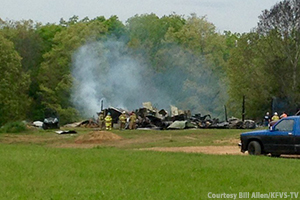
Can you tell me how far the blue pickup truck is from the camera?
2272 cm

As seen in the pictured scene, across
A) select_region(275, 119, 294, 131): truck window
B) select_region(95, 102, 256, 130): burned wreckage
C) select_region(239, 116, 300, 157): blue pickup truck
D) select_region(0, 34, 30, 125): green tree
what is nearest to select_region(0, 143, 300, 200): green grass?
select_region(239, 116, 300, 157): blue pickup truck

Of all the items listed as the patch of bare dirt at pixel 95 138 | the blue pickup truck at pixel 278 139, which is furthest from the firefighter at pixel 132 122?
the blue pickup truck at pixel 278 139

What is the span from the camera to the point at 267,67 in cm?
7106

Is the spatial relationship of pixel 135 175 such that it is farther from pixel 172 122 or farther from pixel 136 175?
pixel 172 122

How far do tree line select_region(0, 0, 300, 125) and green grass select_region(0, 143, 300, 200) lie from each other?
160ft

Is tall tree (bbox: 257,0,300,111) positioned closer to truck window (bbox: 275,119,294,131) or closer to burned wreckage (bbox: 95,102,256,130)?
burned wreckage (bbox: 95,102,256,130)

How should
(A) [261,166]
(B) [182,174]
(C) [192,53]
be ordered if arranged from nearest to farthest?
(B) [182,174] < (A) [261,166] < (C) [192,53]

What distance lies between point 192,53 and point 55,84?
18154mm

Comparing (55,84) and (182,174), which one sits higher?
Answer: (55,84)

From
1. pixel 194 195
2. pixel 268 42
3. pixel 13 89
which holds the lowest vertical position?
pixel 194 195

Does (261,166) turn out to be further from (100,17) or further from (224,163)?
(100,17)

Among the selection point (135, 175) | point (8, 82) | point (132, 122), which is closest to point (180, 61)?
point (8, 82)

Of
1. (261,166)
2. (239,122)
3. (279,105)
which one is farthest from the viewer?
(279,105)

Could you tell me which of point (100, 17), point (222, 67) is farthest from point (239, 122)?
point (100, 17)
